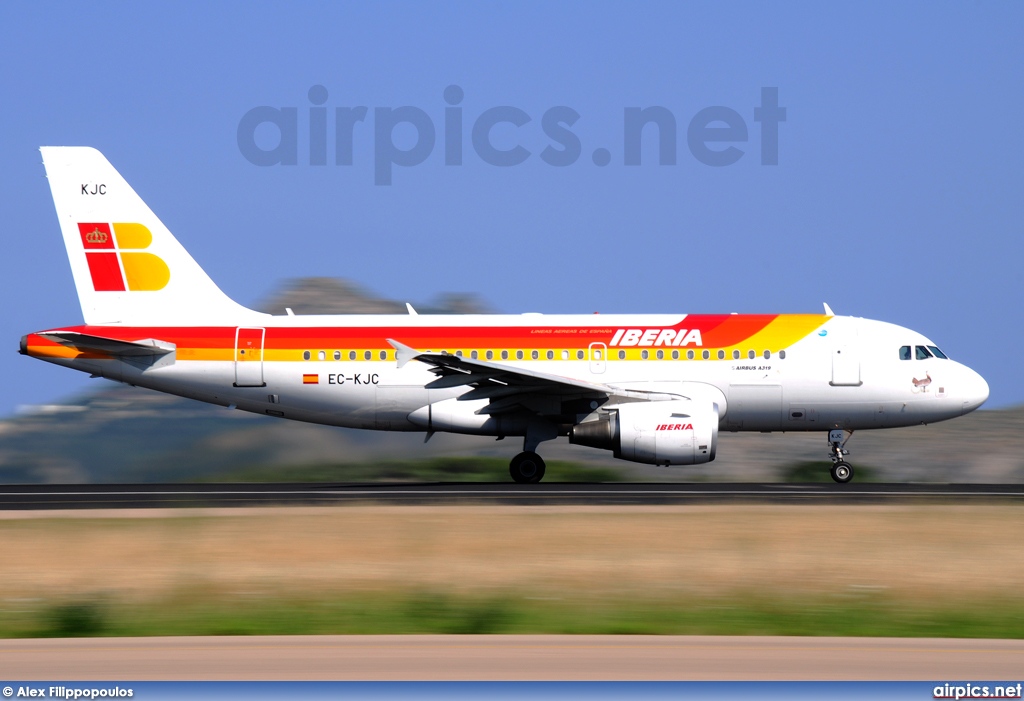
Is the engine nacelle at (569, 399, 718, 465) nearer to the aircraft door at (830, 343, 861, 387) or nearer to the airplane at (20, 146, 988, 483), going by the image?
the airplane at (20, 146, 988, 483)

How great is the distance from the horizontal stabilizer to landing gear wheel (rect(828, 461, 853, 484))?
14.1 metres

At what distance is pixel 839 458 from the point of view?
2617 centimetres

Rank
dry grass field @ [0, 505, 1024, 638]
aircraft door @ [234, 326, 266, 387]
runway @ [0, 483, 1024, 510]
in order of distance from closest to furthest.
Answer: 1. dry grass field @ [0, 505, 1024, 638]
2. runway @ [0, 483, 1024, 510]
3. aircraft door @ [234, 326, 266, 387]

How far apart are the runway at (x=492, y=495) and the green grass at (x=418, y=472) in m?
4.19

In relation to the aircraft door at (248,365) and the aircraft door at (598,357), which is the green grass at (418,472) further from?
the aircraft door at (598,357)

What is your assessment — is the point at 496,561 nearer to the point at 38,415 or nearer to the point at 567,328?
the point at 567,328

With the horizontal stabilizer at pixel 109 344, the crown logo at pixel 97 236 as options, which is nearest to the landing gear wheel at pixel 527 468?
the horizontal stabilizer at pixel 109 344

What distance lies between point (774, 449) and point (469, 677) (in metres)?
34.0

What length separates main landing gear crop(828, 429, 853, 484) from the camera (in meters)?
25.9

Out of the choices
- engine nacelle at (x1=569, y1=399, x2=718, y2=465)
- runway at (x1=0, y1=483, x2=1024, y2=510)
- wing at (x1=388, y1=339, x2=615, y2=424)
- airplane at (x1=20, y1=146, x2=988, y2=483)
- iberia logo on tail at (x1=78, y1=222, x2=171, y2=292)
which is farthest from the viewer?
iberia logo on tail at (x1=78, y1=222, x2=171, y2=292)

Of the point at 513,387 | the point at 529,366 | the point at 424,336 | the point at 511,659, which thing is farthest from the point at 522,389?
the point at 511,659

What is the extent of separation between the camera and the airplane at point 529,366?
25.4 meters

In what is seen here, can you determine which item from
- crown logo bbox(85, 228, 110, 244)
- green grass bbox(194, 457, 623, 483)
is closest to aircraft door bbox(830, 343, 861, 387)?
green grass bbox(194, 457, 623, 483)

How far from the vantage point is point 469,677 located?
8492mm
